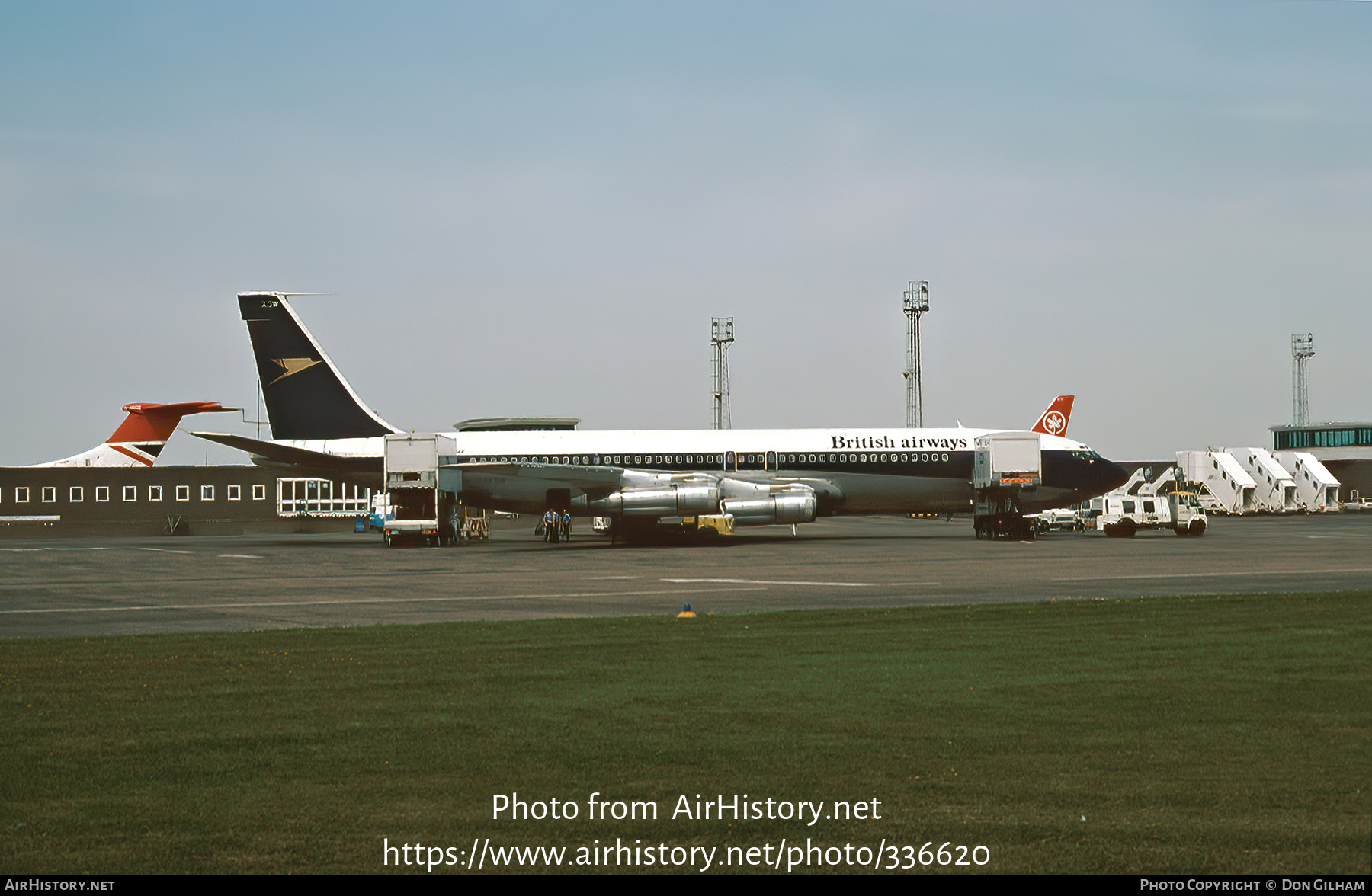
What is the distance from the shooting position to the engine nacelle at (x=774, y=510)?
43.4 meters

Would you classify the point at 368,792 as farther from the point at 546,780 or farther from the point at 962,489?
the point at 962,489

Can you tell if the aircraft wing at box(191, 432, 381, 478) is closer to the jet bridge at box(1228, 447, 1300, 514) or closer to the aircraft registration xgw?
the aircraft registration xgw

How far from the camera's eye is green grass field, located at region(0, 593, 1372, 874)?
594cm

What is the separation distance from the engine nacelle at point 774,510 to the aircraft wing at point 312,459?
1459 cm

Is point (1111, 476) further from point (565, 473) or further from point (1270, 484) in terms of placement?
point (1270, 484)

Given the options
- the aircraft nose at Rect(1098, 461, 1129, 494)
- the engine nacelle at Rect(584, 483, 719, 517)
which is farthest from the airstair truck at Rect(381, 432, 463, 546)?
the aircraft nose at Rect(1098, 461, 1129, 494)

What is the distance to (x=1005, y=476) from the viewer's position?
46.8 meters

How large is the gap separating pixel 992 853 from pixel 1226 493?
3748 inches

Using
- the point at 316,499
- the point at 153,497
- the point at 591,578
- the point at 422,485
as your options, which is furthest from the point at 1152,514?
the point at 153,497

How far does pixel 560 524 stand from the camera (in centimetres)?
4675

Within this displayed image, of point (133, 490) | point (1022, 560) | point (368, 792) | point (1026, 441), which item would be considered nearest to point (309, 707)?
point (368, 792)

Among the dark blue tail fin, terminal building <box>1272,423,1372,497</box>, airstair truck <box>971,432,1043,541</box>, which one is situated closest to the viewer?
airstair truck <box>971,432,1043,541</box>

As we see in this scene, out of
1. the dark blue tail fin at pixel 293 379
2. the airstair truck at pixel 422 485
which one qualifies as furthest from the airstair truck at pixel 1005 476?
the dark blue tail fin at pixel 293 379

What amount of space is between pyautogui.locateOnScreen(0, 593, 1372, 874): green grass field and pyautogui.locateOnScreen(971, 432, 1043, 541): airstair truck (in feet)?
106
